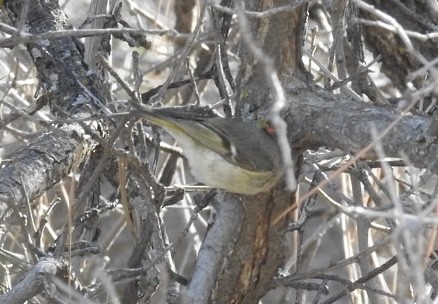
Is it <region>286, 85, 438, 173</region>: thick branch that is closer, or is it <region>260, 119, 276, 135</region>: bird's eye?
<region>286, 85, 438, 173</region>: thick branch

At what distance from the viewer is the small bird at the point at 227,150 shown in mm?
1966

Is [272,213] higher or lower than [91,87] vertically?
lower

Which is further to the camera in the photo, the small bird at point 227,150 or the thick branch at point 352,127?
the small bird at point 227,150

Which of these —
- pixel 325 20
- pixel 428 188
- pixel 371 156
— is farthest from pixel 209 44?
pixel 371 156

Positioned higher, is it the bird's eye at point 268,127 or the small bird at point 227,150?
the bird's eye at point 268,127

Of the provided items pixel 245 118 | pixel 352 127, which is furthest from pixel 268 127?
pixel 352 127

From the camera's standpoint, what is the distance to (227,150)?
6.70 ft

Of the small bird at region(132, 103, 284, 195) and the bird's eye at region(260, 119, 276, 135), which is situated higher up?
the bird's eye at region(260, 119, 276, 135)

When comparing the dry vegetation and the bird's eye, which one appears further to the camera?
the bird's eye

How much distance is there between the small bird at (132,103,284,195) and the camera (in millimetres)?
1966

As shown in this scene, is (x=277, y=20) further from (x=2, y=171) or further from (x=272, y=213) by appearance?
(x=2, y=171)

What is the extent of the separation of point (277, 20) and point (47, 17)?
91cm

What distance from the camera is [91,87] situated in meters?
2.53

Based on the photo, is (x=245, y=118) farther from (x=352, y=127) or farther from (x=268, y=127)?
(x=352, y=127)
